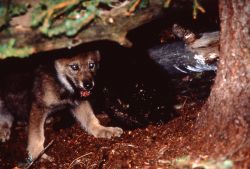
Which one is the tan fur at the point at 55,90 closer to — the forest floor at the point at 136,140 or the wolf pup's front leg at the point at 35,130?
the wolf pup's front leg at the point at 35,130

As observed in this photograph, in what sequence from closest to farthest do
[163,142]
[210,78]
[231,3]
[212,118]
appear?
[231,3]
[212,118]
[163,142]
[210,78]

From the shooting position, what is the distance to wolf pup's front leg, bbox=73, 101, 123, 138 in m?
5.43

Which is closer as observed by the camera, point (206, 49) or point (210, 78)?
point (206, 49)

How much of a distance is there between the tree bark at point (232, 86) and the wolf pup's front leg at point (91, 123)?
2.02 m

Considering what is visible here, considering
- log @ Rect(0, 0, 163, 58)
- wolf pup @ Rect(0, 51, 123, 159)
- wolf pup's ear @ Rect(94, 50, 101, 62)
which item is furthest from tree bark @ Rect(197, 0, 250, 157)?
wolf pup's ear @ Rect(94, 50, 101, 62)

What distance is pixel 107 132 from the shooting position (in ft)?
18.0

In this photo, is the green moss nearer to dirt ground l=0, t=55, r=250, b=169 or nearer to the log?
the log

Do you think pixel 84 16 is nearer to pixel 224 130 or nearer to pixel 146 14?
pixel 146 14

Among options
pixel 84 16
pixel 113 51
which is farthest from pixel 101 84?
pixel 84 16

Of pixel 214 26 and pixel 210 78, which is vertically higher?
pixel 214 26

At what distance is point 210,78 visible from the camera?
552cm

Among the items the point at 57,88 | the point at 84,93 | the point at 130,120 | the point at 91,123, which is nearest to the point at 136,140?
the point at 130,120

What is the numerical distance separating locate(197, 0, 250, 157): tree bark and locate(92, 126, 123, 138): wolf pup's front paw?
6.33ft

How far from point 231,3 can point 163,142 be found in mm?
1767
